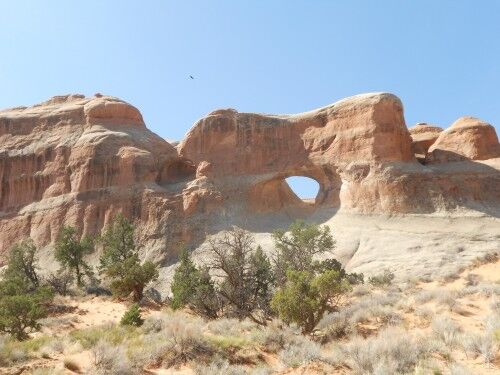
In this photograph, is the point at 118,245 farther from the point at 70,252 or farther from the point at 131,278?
the point at 131,278

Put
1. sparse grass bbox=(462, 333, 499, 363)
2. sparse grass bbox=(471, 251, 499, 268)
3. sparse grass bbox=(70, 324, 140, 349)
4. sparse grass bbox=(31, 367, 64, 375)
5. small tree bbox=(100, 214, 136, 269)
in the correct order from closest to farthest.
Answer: sparse grass bbox=(31, 367, 64, 375)
sparse grass bbox=(462, 333, 499, 363)
sparse grass bbox=(70, 324, 140, 349)
sparse grass bbox=(471, 251, 499, 268)
small tree bbox=(100, 214, 136, 269)

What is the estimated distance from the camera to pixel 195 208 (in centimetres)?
3853

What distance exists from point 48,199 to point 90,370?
3693 cm

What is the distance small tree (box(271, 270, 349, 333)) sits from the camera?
13586 millimetres

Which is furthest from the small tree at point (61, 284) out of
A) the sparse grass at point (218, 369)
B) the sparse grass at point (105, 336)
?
the sparse grass at point (218, 369)

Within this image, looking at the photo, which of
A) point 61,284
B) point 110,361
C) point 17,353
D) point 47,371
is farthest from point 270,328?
point 61,284

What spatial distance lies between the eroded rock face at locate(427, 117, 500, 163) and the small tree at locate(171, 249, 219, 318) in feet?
84.9

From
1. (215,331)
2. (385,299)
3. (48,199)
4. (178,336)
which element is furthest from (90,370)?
(48,199)

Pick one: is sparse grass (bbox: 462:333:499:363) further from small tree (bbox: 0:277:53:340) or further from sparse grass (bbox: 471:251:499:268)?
sparse grass (bbox: 471:251:499:268)

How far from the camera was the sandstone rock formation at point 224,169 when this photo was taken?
36.2 meters

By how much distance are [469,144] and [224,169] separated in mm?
22439

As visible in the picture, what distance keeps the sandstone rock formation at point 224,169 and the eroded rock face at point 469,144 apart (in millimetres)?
104

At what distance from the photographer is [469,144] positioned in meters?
39.7

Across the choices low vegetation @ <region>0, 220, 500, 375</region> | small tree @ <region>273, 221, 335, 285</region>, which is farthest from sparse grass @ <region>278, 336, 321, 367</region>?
small tree @ <region>273, 221, 335, 285</region>
